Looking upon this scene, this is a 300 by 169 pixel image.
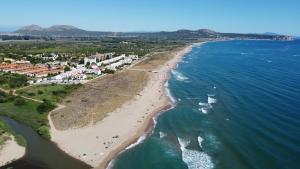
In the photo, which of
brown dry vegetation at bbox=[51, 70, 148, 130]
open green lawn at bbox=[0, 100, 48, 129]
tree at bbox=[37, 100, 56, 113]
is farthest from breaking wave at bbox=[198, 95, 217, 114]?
open green lawn at bbox=[0, 100, 48, 129]

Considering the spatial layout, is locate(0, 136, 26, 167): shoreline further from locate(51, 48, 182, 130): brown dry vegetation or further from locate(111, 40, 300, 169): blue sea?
locate(111, 40, 300, 169): blue sea

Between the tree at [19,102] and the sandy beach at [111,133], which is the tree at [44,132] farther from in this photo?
the tree at [19,102]

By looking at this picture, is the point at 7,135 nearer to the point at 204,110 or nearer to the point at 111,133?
the point at 111,133

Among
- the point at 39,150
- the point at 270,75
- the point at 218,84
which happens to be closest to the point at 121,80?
the point at 218,84

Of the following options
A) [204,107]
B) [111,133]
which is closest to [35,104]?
[111,133]

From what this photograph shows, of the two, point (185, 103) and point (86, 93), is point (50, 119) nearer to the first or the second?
point (86, 93)

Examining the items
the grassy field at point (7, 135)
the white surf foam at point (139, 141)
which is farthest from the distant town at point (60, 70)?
the white surf foam at point (139, 141)

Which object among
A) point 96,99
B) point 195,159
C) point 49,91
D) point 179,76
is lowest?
point 179,76
